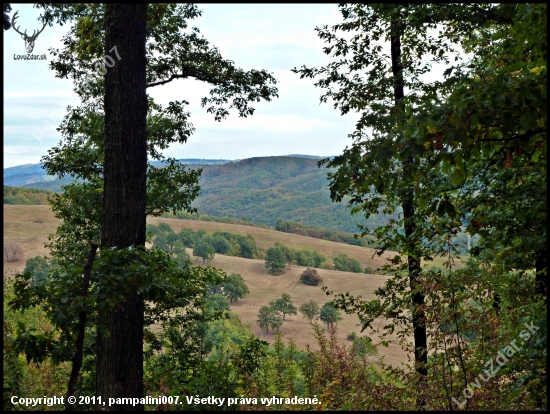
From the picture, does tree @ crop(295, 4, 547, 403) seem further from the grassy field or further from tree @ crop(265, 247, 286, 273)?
tree @ crop(265, 247, 286, 273)

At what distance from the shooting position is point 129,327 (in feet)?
14.4

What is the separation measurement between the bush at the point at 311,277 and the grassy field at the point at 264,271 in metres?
0.96

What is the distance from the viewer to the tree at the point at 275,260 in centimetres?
7550

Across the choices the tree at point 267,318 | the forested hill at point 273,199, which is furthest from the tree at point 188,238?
the forested hill at point 273,199

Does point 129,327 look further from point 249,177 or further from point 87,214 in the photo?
point 249,177

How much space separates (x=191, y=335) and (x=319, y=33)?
629cm

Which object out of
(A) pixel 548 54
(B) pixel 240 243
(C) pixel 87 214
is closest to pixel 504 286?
(A) pixel 548 54

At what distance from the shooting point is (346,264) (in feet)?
262

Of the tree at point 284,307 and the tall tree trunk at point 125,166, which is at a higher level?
the tall tree trunk at point 125,166

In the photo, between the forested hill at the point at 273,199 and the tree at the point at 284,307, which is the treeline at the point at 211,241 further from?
the forested hill at the point at 273,199

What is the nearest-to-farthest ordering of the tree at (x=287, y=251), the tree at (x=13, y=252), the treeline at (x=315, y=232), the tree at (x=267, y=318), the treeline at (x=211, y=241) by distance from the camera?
the tree at (x=267, y=318)
the tree at (x=13, y=252)
the treeline at (x=211, y=241)
the tree at (x=287, y=251)
the treeline at (x=315, y=232)

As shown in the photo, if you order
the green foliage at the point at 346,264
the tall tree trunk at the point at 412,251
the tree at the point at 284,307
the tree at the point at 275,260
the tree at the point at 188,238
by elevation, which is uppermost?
the tall tree trunk at the point at 412,251

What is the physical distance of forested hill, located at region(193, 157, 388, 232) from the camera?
444 ft

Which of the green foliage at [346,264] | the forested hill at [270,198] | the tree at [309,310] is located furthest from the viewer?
the forested hill at [270,198]
